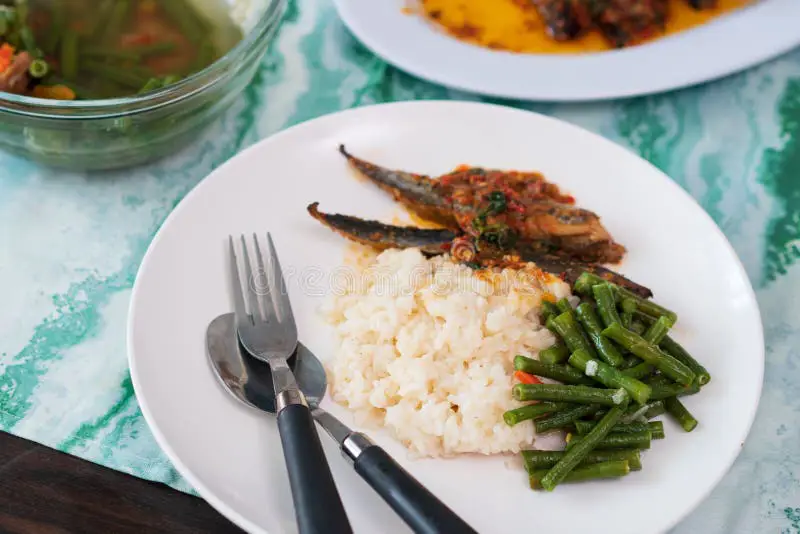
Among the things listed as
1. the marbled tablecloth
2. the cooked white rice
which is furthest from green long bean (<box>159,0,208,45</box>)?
the cooked white rice

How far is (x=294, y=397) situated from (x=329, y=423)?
14cm

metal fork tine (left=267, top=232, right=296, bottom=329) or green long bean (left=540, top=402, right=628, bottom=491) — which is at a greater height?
metal fork tine (left=267, top=232, right=296, bottom=329)

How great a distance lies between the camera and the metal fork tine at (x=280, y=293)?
2.93m

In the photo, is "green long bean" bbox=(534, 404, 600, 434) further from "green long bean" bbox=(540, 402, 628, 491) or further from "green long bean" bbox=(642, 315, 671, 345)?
"green long bean" bbox=(642, 315, 671, 345)

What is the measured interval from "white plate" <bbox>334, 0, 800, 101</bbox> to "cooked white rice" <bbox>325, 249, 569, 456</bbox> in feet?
4.13

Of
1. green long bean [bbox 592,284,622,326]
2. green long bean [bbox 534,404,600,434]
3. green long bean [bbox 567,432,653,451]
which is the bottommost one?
green long bean [bbox 567,432,653,451]

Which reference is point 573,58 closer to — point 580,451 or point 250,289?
point 250,289

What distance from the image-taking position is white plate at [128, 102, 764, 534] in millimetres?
2514

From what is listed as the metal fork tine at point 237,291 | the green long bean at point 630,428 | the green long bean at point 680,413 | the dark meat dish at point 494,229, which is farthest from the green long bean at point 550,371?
the metal fork tine at point 237,291

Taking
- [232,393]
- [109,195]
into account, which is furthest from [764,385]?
[109,195]

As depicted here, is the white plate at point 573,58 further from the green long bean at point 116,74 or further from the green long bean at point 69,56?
the green long bean at point 69,56

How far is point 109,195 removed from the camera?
3.61 meters

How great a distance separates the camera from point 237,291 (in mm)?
3023

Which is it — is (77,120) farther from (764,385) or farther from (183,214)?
(764,385)
